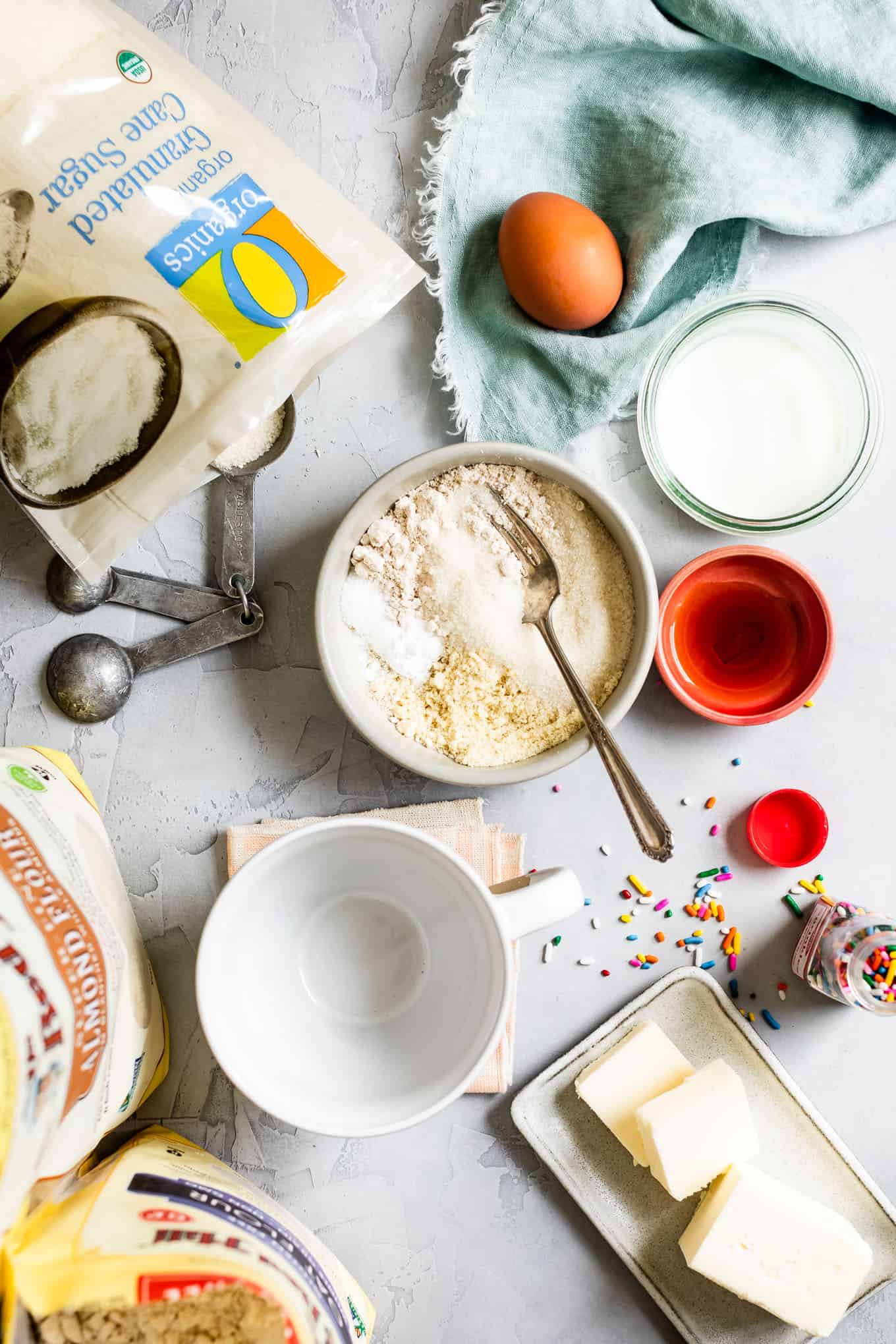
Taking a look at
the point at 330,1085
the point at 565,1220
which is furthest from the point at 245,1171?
the point at 565,1220

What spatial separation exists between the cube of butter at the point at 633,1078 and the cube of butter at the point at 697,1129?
1cm

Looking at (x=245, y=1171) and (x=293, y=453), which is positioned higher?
(x=293, y=453)

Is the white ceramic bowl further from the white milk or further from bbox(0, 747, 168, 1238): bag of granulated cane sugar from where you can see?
bbox(0, 747, 168, 1238): bag of granulated cane sugar

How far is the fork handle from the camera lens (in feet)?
3.01

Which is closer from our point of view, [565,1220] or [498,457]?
[498,457]

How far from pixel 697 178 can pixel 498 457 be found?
350 mm

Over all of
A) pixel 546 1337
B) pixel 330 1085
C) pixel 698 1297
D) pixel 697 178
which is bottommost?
pixel 546 1337

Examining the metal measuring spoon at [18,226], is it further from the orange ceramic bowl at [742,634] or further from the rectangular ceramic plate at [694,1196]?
the rectangular ceramic plate at [694,1196]

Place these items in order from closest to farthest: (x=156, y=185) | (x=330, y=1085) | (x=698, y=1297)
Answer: (x=156, y=185)
(x=330, y=1085)
(x=698, y=1297)

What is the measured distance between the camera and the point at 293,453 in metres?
1.07

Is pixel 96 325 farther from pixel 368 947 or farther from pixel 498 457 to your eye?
pixel 368 947

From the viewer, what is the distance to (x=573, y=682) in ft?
3.06

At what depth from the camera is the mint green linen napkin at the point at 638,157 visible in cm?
96

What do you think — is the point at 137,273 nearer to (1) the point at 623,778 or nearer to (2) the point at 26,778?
(2) the point at 26,778
